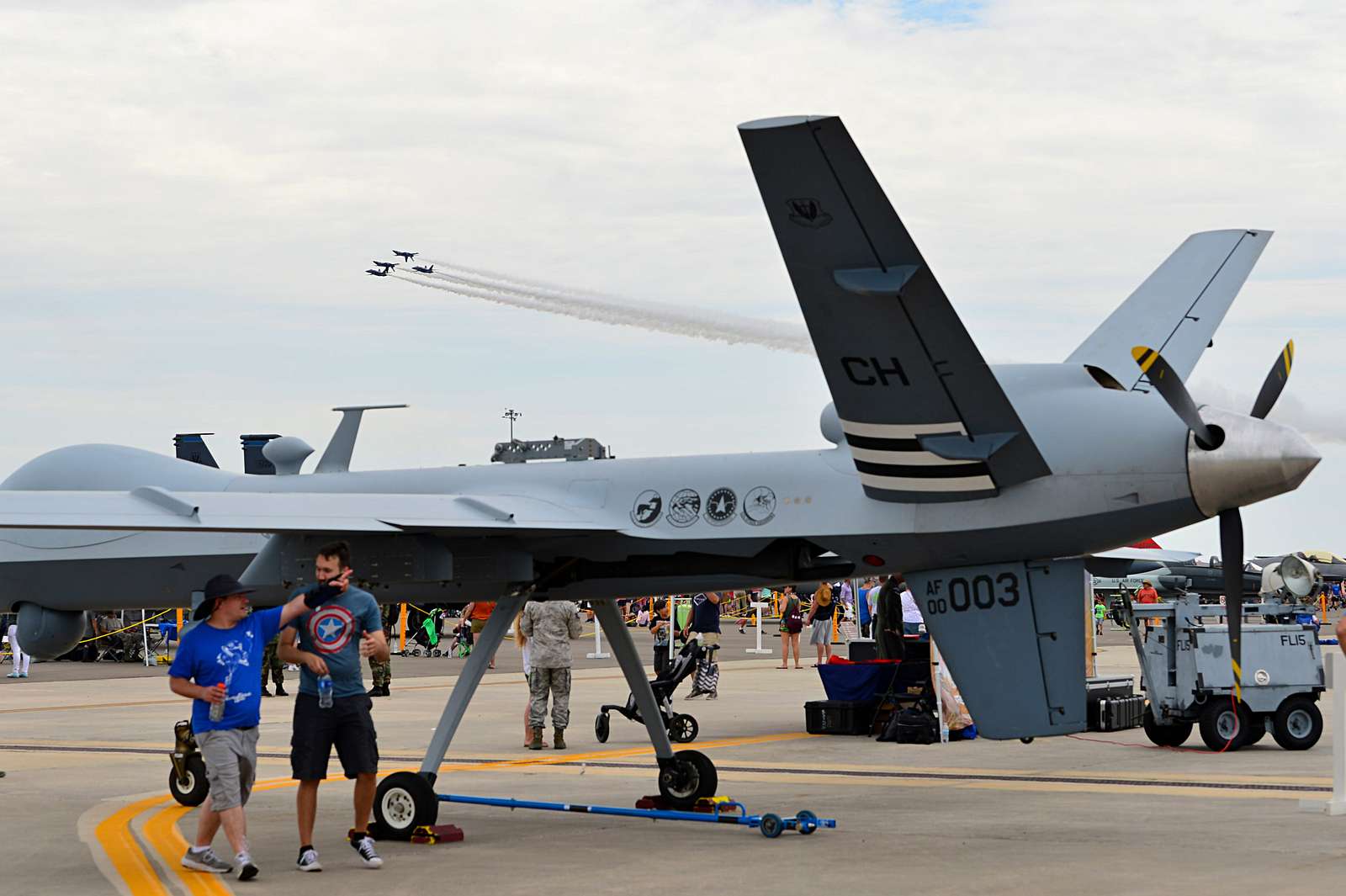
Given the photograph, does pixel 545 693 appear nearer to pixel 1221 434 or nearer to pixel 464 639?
pixel 1221 434

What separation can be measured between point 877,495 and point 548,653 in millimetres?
9097

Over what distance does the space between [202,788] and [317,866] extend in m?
4.01

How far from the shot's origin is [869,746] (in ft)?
61.1

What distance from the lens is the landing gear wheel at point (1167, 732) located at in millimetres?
17422

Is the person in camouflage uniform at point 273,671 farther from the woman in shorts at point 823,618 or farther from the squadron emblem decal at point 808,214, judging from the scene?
the squadron emblem decal at point 808,214

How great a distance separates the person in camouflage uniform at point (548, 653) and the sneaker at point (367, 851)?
8302mm

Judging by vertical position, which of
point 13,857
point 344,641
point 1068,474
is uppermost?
point 1068,474

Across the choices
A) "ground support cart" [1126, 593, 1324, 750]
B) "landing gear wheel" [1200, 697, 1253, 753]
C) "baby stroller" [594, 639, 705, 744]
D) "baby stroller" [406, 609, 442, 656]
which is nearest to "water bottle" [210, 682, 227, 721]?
"baby stroller" [594, 639, 705, 744]

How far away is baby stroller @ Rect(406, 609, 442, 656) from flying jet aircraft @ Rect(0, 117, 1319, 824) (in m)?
28.3

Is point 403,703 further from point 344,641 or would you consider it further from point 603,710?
point 344,641

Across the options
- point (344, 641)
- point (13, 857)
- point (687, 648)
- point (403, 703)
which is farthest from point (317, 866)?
point (403, 703)

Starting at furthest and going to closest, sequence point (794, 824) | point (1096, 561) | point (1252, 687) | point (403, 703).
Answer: point (403, 703) → point (1252, 687) → point (1096, 561) → point (794, 824)

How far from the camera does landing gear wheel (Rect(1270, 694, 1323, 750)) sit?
1666cm

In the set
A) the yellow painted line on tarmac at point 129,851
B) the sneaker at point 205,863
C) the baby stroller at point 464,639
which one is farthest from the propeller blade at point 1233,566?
the baby stroller at point 464,639
